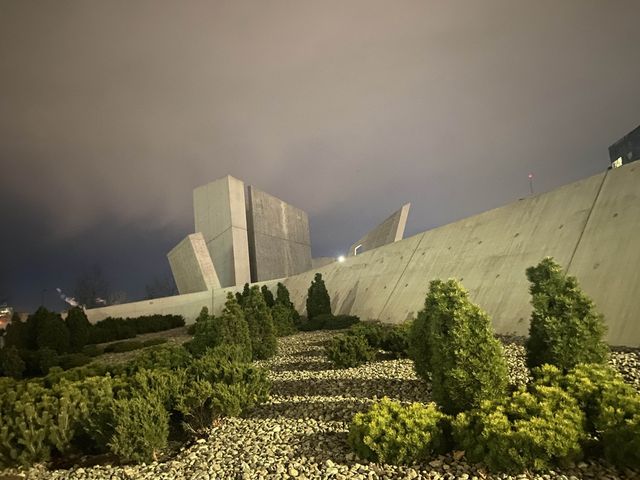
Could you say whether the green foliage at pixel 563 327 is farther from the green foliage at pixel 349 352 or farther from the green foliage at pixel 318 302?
the green foliage at pixel 318 302

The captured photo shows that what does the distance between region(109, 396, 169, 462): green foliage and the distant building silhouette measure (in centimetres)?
3895

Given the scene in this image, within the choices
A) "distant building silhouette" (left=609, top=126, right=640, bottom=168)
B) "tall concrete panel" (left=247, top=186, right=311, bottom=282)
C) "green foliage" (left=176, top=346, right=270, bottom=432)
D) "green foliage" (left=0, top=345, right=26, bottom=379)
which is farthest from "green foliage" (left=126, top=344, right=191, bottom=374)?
"distant building silhouette" (left=609, top=126, right=640, bottom=168)

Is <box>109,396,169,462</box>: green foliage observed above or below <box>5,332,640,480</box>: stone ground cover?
above

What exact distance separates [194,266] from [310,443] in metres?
21.7

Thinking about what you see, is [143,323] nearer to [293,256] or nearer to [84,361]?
[84,361]

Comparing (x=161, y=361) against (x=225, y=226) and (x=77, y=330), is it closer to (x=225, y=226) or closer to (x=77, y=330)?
(x=77, y=330)

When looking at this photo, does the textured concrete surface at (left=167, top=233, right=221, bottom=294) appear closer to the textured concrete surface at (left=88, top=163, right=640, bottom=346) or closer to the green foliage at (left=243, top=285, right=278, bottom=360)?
the textured concrete surface at (left=88, top=163, right=640, bottom=346)

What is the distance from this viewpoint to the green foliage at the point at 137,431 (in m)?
4.64

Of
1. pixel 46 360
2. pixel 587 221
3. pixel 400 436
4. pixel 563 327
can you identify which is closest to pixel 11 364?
pixel 46 360

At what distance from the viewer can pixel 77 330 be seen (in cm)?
1538

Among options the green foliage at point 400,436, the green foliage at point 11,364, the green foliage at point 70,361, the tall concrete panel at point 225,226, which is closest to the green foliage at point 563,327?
the green foliage at point 400,436

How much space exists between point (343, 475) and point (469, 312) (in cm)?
242

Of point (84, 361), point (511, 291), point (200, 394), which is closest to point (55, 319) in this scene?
point (84, 361)

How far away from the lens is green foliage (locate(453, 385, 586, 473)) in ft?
11.5
